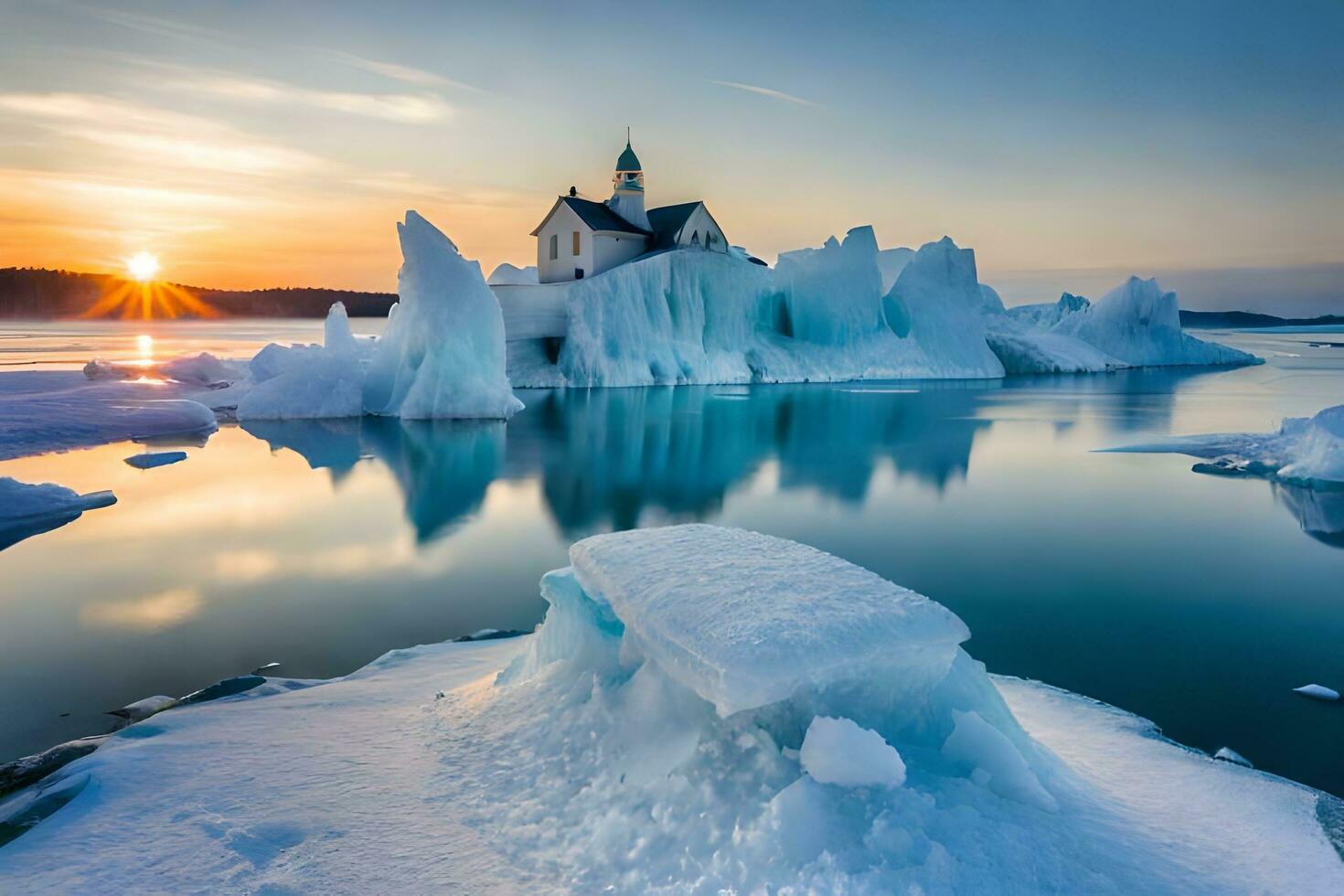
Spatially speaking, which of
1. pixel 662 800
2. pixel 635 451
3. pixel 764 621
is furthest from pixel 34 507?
pixel 764 621

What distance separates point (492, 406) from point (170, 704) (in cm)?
1283

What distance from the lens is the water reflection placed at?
9.21 m

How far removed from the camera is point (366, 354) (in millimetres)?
22422

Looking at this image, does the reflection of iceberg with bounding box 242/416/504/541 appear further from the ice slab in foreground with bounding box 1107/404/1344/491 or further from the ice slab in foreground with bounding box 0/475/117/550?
the ice slab in foreground with bounding box 1107/404/1344/491

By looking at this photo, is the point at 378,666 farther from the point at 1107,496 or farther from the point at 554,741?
the point at 1107,496

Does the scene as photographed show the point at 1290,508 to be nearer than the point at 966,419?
Yes

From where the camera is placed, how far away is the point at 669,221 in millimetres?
27406

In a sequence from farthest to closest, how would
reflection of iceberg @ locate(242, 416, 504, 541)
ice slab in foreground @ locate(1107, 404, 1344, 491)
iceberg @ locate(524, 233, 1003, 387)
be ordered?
iceberg @ locate(524, 233, 1003, 387), ice slab in foreground @ locate(1107, 404, 1344, 491), reflection of iceberg @ locate(242, 416, 504, 541)

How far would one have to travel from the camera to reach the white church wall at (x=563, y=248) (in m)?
25.7

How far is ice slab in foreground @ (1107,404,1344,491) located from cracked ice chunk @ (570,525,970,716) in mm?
9966

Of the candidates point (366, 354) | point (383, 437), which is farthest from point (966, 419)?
point (366, 354)

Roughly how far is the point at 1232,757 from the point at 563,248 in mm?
25009

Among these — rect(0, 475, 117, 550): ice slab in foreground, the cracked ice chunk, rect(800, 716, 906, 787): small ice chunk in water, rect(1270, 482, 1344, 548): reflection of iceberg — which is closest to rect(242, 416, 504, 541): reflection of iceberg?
rect(0, 475, 117, 550): ice slab in foreground

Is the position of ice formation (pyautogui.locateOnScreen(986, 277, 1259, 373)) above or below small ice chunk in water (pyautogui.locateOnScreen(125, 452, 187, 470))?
above
